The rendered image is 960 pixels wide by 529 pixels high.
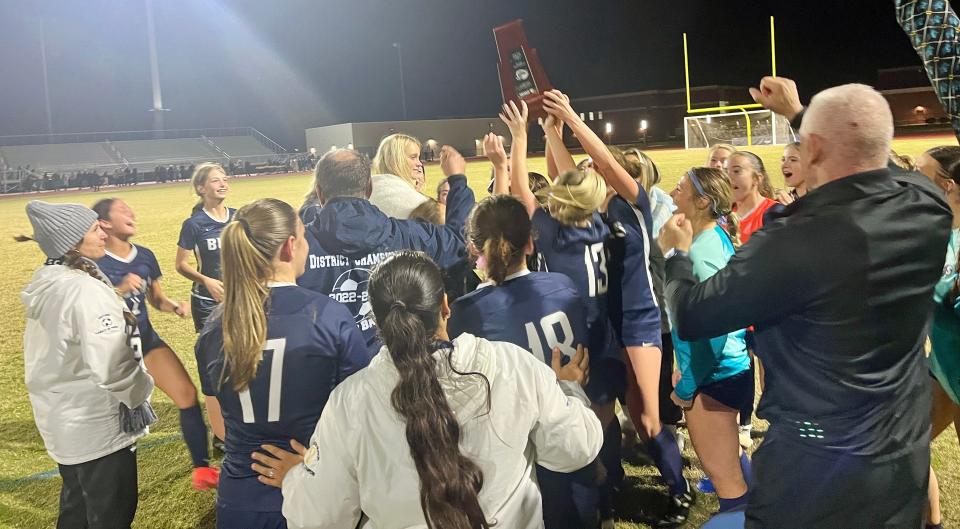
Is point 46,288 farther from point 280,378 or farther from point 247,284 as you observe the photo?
point 280,378

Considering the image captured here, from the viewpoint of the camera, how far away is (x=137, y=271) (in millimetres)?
3078

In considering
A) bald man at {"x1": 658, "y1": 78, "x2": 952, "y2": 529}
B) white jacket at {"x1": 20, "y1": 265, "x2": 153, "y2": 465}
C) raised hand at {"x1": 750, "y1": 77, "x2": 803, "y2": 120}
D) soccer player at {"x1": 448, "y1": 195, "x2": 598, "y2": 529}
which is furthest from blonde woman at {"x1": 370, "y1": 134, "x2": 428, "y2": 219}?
bald man at {"x1": 658, "y1": 78, "x2": 952, "y2": 529}

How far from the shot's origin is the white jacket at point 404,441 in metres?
1.48

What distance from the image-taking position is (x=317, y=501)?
1515 millimetres

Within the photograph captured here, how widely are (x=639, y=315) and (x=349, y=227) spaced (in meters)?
1.41

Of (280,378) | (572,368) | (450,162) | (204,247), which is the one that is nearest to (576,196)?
(450,162)

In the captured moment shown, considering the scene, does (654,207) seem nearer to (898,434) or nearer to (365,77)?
(365,77)

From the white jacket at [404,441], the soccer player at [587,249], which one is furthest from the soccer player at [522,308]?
the white jacket at [404,441]

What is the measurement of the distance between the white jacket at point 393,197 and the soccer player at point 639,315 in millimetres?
746

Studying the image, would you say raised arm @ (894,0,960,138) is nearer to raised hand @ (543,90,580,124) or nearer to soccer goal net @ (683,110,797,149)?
raised hand @ (543,90,580,124)

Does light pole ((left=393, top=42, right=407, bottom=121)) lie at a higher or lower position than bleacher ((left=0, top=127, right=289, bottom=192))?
higher

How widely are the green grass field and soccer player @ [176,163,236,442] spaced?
0.06m

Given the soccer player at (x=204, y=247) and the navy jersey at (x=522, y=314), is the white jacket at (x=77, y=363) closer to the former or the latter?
the soccer player at (x=204, y=247)

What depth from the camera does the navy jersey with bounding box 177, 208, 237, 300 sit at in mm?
3350
